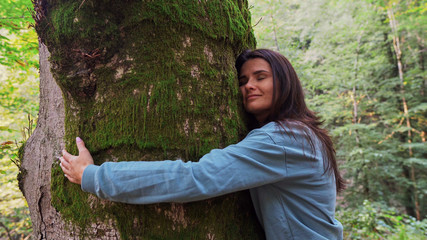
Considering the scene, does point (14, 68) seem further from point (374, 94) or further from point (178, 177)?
point (374, 94)

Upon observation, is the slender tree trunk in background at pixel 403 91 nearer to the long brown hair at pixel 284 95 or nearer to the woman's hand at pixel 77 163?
the long brown hair at pixel 284 95

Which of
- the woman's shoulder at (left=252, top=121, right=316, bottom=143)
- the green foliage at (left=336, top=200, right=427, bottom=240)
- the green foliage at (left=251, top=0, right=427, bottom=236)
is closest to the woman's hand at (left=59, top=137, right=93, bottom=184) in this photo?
the woman's shoulder at (left=252, top=121, right=316, bottom=143)

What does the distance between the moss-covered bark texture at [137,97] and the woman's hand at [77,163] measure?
36 mm

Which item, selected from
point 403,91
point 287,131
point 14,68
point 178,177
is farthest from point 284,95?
point 403,91

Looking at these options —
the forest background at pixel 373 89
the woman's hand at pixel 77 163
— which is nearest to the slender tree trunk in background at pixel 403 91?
the forest background at pixel 373 89

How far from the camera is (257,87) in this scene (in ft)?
5.14

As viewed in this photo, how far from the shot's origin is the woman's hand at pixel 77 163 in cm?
111

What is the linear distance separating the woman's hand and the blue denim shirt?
8cm

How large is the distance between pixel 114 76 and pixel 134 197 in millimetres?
630

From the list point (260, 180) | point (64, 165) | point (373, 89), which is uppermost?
point (373, 89)

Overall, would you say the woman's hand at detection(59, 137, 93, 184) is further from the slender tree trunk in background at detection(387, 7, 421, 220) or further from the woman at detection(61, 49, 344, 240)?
the slender tree trunk in background at detection(387, 7, 421, 220)

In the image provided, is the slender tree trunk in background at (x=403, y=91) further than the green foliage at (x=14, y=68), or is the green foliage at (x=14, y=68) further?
the slender tree trunk in background at (x=403, y=91)

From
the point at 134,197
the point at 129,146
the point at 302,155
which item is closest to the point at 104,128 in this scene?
the point at 129,146

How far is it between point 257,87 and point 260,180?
715mm
